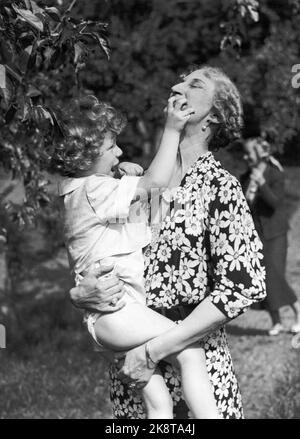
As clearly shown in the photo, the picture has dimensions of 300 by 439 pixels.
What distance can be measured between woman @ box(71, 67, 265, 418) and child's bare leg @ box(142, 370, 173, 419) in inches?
1.8

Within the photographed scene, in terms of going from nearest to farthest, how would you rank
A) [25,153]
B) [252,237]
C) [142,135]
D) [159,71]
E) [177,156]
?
1. [252,237]
2. [177,156]
3. [25,153]
4. [159,71]
5. [142,135]

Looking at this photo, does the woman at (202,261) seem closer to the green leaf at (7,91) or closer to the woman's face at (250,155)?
the green leaf at (7,91)

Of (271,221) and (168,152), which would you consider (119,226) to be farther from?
(271,221)

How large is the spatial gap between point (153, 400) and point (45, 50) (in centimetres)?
143

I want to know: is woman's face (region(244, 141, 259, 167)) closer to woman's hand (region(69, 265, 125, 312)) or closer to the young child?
the young child

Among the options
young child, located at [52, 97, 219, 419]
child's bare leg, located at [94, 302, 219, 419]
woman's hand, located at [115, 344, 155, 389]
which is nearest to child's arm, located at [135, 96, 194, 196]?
young child, located at [52, 97, 219, 419]

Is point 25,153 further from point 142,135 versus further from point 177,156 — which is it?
point 142,135

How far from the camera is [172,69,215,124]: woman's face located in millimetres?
2539

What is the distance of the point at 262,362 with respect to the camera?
24.4 ft

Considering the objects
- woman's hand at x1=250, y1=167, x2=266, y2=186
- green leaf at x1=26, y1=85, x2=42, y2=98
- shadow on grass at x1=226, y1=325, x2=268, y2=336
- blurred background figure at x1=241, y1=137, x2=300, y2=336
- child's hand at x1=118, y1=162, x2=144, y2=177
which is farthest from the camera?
shadow on grass at x1=226, y1=325, x2=268, y2=336

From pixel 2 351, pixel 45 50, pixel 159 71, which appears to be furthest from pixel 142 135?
pixel 45 50

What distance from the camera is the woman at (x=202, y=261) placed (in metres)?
2.35

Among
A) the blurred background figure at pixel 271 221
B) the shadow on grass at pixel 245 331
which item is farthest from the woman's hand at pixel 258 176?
the shadow on grass at pixel 245 331
